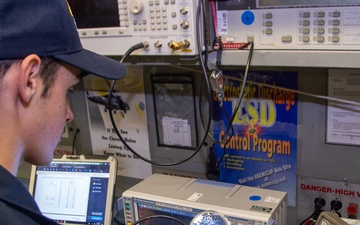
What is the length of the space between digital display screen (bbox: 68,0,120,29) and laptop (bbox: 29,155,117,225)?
1.73ft

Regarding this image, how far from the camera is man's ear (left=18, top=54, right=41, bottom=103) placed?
73cm

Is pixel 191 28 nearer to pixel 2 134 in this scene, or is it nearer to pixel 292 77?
pixel 292 77

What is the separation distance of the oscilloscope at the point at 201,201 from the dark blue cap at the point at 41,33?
65cm

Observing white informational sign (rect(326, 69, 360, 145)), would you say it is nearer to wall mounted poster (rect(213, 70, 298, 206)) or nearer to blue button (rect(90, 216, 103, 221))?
wall mounted poster (rect(213, 70, 298, 206))

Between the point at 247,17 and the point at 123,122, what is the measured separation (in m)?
0.81

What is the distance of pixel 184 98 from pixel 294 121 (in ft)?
1.44

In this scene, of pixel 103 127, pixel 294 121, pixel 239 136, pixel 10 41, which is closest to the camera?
pixel 10 41

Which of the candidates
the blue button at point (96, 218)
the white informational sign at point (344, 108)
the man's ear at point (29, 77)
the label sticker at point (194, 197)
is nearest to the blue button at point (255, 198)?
the label sticker at point (194, 197)

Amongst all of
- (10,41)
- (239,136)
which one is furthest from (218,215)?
(10,41)

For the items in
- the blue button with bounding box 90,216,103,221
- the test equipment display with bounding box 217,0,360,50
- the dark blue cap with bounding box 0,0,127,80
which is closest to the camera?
the dark blue cap with bounding box 0,0,127,80

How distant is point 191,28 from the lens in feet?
4.15

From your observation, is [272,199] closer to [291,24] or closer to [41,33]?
[291,24]

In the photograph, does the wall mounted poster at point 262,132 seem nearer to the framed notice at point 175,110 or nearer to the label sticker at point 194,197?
the framed notice at point 175,110

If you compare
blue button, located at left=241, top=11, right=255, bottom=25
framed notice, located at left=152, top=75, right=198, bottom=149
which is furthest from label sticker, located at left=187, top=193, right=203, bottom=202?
blue button, located at left=241, top=11, right=255, bottom=25
